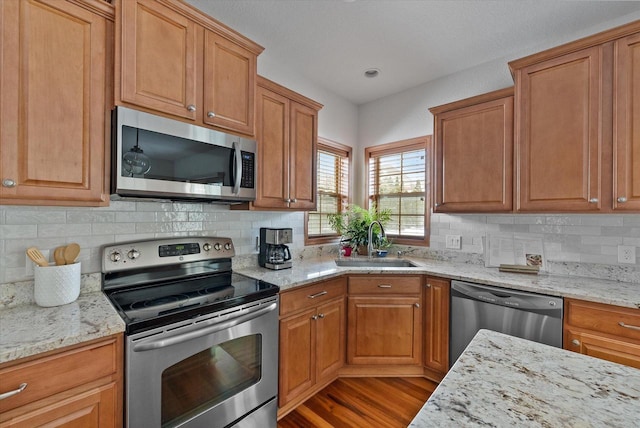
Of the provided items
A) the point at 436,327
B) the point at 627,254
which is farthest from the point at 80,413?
the point at 627,254

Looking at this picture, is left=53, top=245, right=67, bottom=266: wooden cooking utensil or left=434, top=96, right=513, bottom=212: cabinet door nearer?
left=53, top=245, right=67, bottom=266: wooden cooking utensil

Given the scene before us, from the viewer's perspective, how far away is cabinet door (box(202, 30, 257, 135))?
1.76m

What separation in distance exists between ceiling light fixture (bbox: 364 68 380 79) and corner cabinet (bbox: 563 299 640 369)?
92.3 inches

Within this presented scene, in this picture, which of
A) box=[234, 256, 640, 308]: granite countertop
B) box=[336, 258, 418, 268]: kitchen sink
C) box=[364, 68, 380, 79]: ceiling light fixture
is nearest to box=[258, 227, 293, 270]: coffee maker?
box=[234, 256, 640, 308]: granite countertop

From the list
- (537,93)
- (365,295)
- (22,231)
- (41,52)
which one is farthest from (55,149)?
(537,93)

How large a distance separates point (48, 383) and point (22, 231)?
821mm

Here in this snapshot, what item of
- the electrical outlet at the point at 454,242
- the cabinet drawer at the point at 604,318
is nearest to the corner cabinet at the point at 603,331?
the cabinet drawer at the point at 604,318

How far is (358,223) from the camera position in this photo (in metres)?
3.10

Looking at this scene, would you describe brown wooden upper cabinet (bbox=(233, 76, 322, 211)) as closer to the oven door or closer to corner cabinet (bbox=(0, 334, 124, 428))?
the oven door

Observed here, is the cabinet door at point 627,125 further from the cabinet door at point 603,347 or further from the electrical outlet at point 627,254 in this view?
the cabinet door at point 603,347

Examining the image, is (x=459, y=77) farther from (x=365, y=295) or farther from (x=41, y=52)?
(x=41, y=52)

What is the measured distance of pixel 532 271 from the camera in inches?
89.4

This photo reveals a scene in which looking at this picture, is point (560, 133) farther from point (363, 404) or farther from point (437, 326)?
point (363, 404)

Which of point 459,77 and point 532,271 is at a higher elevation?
point 459,77
